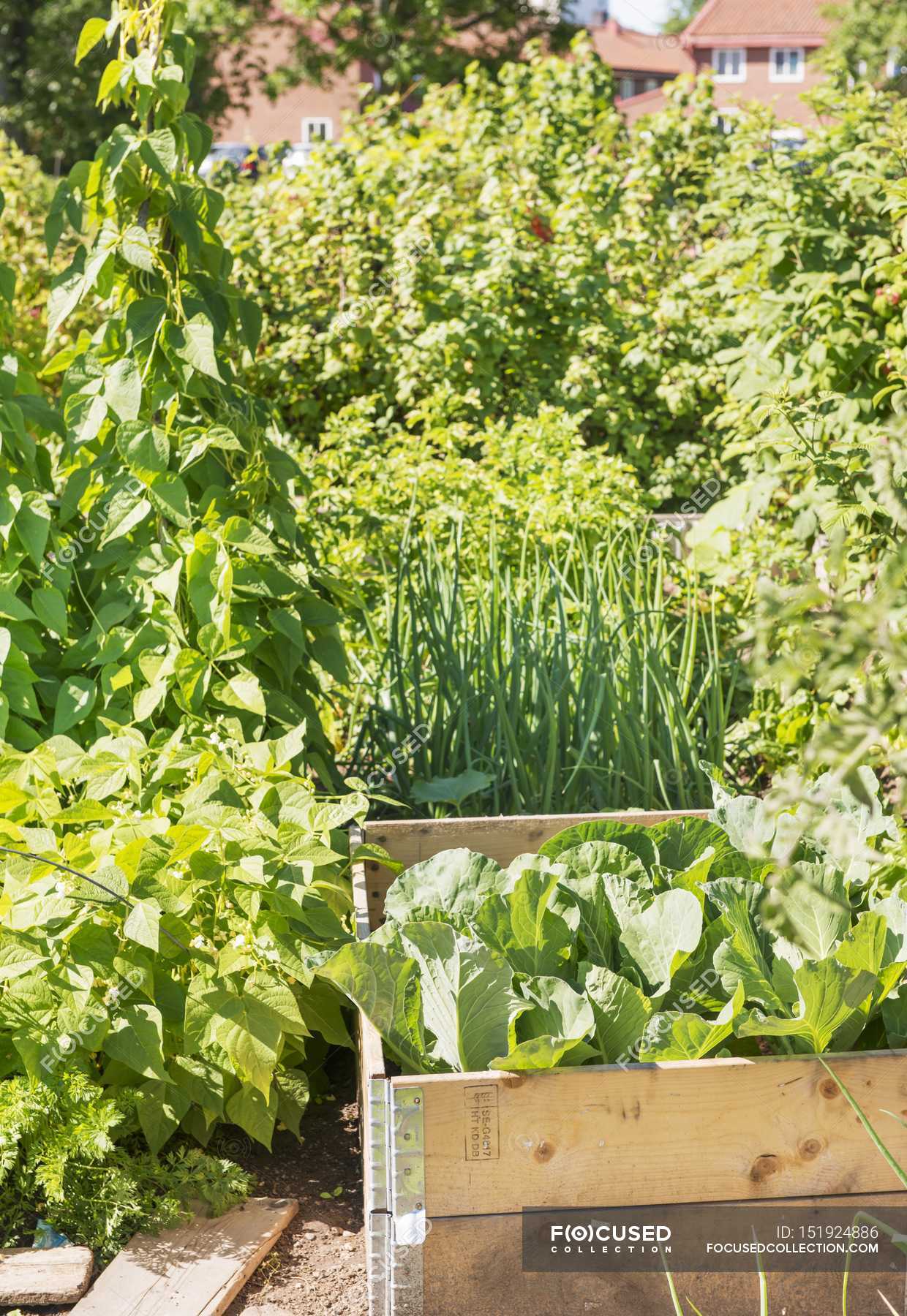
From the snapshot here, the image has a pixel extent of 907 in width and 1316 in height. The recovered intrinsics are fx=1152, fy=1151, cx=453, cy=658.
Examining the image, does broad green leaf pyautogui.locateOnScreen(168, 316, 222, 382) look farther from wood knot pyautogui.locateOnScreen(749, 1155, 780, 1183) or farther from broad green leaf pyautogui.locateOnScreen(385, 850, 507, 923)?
wood knot pyautogui.locateOnScreen(749, 1155, 780, 1183)

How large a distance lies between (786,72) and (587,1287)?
53.9 metres

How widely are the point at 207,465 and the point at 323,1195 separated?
1.55 metres

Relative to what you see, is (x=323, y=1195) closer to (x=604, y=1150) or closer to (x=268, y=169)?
(x=604, y=1150)

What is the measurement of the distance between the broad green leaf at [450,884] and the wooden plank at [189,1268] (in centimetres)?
57

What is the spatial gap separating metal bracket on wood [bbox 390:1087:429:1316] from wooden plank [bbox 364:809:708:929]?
0.89m

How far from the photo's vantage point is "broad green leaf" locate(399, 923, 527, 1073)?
1672mm

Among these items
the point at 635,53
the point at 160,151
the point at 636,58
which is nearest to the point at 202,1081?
the point at 160,151

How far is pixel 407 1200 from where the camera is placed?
1.59m

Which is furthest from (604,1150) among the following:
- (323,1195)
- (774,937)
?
(323,1195)

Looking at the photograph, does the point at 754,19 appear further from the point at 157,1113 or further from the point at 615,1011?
the point at 157,1113

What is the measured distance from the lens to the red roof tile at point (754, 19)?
44562 mm

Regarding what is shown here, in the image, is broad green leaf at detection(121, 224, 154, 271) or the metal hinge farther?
broad green leaf at detection(121, 224, 154, 271)

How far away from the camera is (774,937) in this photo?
1.88m

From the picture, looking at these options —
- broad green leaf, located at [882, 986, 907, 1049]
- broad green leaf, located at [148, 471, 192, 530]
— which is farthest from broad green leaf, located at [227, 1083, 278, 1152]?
broad green leaf, located at [148, 471, 192, 530]
